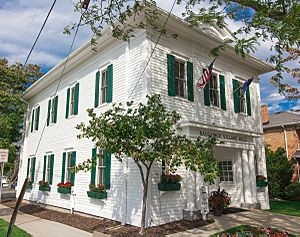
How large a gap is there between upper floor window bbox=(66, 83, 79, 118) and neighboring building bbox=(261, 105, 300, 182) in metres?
15.9

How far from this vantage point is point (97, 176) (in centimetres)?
1099

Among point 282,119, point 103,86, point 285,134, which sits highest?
point 282,119

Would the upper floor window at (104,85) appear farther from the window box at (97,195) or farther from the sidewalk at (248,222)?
the sidewalk at (248,222)

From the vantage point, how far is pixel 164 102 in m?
9.87

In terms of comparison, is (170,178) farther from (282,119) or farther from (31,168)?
(282,119)

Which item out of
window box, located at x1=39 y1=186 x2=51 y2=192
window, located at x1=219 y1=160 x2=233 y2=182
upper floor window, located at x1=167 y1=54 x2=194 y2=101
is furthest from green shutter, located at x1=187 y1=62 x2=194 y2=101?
window box, located at x1=39 y1=186 x2=51 y2=192

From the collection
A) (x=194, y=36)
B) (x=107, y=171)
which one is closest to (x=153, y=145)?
(x=107, y=171)

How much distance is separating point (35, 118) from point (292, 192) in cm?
1742

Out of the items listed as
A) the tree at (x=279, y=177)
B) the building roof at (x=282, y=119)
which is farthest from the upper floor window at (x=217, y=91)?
the building roof at (x=282, y=119)

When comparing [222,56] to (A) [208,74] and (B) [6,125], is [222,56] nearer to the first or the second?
(A) [208,74]

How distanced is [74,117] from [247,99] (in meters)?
8.80

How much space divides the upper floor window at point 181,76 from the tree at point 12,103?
11.3 m

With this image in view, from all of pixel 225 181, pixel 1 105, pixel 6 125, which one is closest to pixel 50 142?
pixel 6 125

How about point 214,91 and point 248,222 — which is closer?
point 248,222
